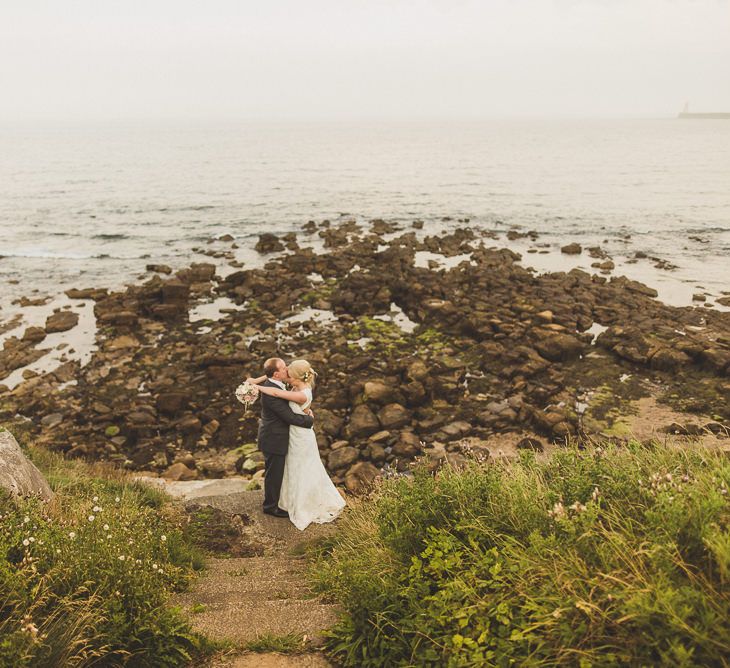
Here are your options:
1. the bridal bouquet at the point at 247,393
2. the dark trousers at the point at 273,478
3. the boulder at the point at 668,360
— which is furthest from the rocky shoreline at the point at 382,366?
the bridal bouquet at the point at 247,393

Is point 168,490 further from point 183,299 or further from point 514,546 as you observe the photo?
point 183,299

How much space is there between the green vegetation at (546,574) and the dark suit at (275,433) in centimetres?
302

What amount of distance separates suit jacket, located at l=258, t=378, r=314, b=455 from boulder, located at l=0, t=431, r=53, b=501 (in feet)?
10.5

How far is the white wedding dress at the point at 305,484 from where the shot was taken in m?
8.87

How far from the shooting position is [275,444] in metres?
8.84

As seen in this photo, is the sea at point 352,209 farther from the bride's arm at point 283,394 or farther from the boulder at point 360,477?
the bride's arm at point 283,394

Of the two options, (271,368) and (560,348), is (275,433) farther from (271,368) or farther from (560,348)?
(560,348)

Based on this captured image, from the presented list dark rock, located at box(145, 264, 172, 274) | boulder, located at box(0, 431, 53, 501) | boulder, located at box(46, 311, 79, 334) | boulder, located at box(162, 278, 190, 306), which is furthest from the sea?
boulder, located at box(0, 431, 53, 501)

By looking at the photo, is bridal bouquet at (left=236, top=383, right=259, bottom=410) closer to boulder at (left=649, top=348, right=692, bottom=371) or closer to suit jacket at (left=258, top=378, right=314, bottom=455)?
suit jacket at (left=258, top=378, right=314, bottom=455)

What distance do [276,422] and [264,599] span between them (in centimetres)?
335

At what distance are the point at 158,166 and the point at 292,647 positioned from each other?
99730 millimetres

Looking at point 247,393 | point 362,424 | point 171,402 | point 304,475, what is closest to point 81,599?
point 247,393

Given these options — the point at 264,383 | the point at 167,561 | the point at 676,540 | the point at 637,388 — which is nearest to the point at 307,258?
the point at 637,388

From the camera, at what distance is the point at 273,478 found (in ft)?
30.1
